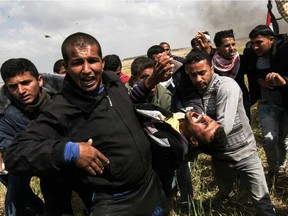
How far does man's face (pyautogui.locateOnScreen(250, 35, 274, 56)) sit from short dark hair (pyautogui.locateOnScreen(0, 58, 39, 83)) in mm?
2340

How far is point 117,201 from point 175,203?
1.89 meters

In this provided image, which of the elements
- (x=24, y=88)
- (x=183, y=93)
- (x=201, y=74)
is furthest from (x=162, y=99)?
(x=24, y=88)

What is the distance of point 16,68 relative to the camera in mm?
2580

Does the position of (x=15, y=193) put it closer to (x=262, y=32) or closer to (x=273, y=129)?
(x=273, y=129)

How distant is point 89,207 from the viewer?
7.20ft

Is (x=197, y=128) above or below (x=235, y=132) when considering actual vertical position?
above

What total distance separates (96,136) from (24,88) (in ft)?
2.96

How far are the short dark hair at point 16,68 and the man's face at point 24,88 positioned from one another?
3cm

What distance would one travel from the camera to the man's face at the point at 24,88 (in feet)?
8.28

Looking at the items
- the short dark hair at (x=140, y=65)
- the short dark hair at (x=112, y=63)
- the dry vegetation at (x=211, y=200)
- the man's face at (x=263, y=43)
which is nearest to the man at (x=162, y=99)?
the short dark hair at (x=140, y=65)

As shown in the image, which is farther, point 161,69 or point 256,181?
point 256,181

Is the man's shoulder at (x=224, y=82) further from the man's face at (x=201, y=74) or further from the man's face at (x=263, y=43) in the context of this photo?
the man's face at (x=263, y=43)

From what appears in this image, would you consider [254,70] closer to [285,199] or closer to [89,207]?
[285,199]

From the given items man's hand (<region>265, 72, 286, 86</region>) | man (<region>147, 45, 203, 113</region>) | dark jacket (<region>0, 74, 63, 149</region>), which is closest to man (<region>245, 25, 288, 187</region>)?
man's hand (<region>265, 72, 286, 86</region>)
